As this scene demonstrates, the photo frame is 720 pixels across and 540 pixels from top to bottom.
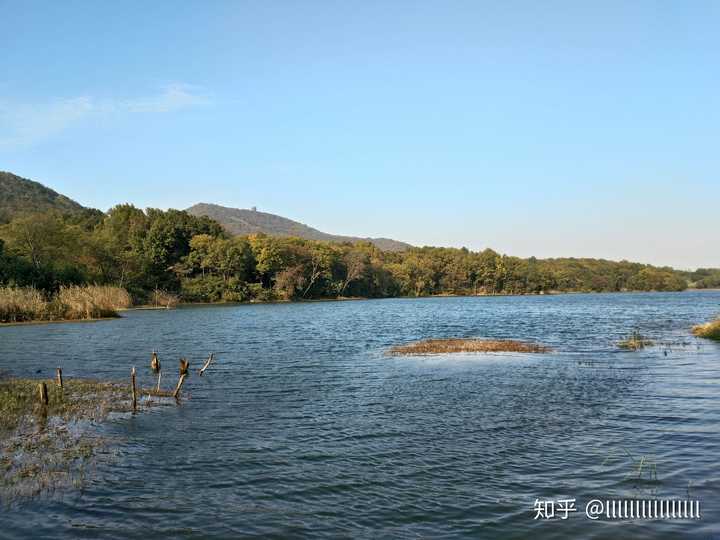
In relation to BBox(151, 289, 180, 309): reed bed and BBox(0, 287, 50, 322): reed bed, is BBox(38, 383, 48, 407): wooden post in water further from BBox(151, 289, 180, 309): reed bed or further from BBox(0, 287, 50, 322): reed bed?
BBox(151, 289, 180, 309): reed bed

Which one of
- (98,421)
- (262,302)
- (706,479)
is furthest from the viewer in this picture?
(262,302)

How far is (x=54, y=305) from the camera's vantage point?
61781mm

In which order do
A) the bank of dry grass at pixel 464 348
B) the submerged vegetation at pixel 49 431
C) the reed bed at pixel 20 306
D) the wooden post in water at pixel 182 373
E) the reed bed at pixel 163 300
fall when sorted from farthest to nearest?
the reed bed at pixel 163 300, the reed bed at pixel 20 306, the bank of dry grass at pixel 464 348, the wooden post in water at pixel 182 373, the submerged vegetation at pixel 49 431

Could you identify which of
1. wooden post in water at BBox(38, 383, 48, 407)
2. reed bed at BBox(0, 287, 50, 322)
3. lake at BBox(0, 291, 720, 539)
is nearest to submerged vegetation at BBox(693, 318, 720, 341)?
lake at BBox(0, 291, 720, 539)

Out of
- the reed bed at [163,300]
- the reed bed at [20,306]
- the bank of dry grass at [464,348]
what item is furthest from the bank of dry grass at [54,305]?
the bank of dry grass at [464,348]

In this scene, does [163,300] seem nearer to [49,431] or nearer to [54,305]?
[54,305]

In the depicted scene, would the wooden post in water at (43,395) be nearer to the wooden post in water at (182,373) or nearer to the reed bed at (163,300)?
the wooden post in water at (182,373)

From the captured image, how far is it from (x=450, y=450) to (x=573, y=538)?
5195 mm

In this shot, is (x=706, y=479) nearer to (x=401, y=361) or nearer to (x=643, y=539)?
(x=643, y=539)

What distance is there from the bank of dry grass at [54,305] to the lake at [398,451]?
3093 cm

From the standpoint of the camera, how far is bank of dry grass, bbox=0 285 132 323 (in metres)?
57.2

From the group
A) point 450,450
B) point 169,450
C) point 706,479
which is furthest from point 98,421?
point 706,479

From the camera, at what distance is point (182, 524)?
10273 mm

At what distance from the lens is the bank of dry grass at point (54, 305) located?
188 feet
